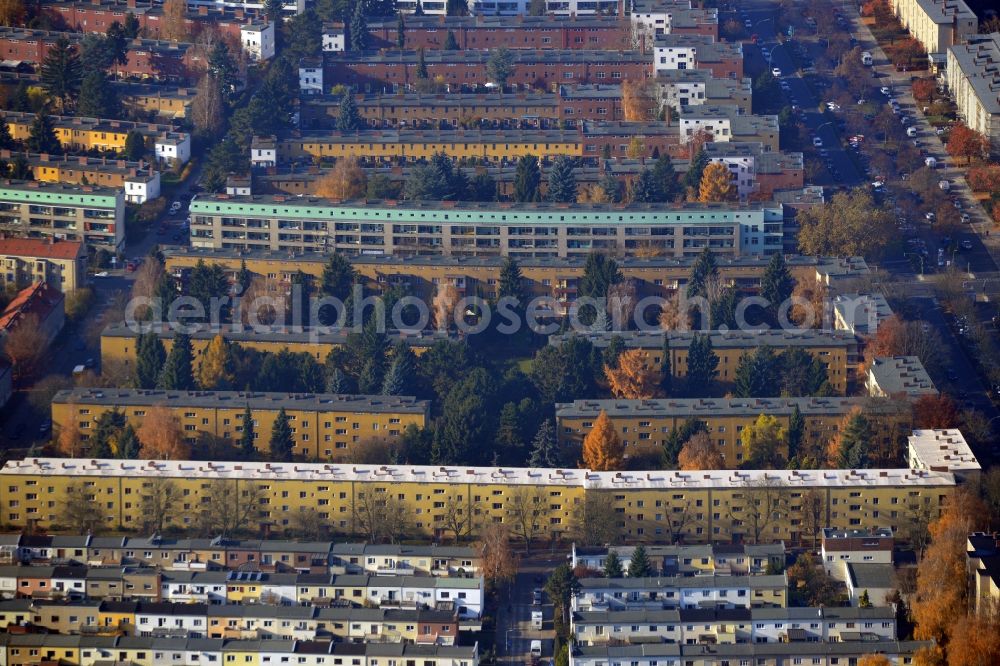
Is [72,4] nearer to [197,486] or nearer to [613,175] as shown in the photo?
[613,175]

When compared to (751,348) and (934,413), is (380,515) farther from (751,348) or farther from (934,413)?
(934,413)

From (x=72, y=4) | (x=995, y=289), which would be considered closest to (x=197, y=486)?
(x=995, y=289)

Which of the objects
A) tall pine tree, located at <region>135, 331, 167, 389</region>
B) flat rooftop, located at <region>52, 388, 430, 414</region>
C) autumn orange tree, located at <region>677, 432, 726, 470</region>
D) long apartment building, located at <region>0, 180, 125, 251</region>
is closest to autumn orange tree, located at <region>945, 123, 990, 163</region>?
autumn orange tree, located at <region>677, 432, 726, 470</region>

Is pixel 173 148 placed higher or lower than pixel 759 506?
higher

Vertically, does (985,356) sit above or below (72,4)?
below

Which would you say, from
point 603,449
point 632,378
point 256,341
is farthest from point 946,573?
point 256,341
